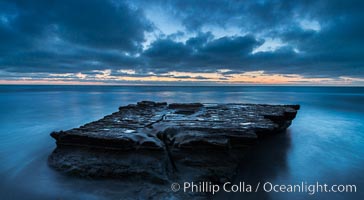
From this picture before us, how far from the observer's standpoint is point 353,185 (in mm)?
5273

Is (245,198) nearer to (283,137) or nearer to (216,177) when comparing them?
(216,177)

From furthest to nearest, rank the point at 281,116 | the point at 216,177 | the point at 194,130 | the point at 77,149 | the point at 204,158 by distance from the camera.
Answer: the point at 281,116 < the point at 194,130 < the point at 77,149 < the point at 204,158 < the point at 216,177

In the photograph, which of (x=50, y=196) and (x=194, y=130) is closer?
(x=50, y=196)

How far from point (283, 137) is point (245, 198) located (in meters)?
6.34

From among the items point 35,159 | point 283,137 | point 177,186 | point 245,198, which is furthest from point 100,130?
point 283,137

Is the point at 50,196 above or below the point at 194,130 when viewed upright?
below

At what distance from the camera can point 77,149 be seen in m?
5.70

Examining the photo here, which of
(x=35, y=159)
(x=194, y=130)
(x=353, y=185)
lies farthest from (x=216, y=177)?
(x=35, y=159)

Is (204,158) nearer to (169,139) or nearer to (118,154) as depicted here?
(169,139)

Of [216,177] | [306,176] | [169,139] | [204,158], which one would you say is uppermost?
[169,139]

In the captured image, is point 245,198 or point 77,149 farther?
point 77,149

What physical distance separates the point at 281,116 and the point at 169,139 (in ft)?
17.7

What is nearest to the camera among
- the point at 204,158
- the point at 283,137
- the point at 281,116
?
the point at 204,158

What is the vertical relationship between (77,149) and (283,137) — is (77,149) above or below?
above
